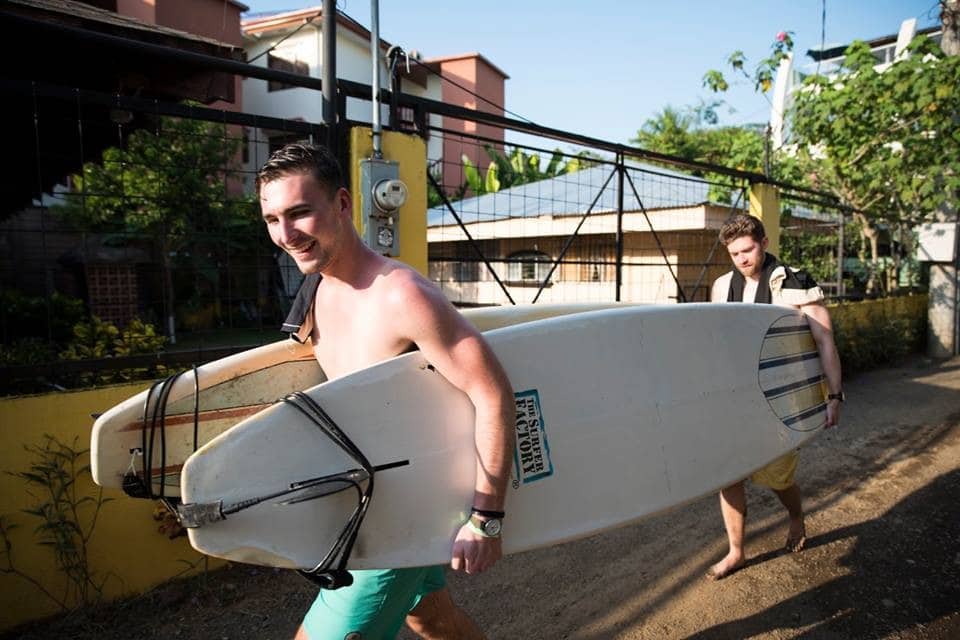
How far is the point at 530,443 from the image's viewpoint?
5.56 ft

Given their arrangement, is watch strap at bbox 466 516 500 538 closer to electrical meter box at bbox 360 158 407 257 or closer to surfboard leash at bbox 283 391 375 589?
surfboard leash at bbox 283 391 375 589

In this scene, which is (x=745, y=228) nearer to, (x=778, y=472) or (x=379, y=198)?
(x=778, y=472)

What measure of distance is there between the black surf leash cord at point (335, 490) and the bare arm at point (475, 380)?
251 millimetres

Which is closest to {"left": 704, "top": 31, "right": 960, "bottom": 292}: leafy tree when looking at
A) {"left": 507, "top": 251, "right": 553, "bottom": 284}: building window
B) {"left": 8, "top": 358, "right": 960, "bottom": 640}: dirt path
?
{"left": 507, "top": 251, "right": 553, "bottom": 284}: building window

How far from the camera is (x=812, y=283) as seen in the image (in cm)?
284

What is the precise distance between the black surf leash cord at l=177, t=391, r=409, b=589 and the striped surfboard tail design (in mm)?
1842

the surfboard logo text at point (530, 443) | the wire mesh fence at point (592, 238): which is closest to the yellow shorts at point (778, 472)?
the surfboard logo text at point (530, 443)

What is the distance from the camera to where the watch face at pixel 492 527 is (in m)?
1.40

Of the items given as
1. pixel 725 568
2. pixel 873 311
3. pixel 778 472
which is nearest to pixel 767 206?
pixel 873 311

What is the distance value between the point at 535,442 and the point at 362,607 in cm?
63

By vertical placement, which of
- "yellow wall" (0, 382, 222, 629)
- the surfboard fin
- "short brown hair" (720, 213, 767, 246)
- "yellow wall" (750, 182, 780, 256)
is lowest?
"yellow wall" (0, 382, 222, 629)

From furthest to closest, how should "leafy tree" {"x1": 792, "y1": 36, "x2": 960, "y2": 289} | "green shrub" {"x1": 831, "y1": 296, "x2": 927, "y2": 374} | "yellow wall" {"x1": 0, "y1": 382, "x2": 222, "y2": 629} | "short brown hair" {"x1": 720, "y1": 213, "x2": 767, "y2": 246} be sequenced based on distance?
1. "green shrub" {"x1": 831, "y1": 296, "x2": 927, "y2": 374}
2. "leafy tree" {"x1": 792, "y1": 36, "x2": 960, "y2": 289}
3. "short brown hair" {"x1": 720, "y1": 213, "x2": 767, "y2": 246}
4. "yellow wall" {"x1": 0, "y1": 382, "x2": 222, "y2": 629}

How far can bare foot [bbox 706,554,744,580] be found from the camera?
2805 millimetres

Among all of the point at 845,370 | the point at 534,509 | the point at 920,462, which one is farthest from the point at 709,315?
the point at 845,370
